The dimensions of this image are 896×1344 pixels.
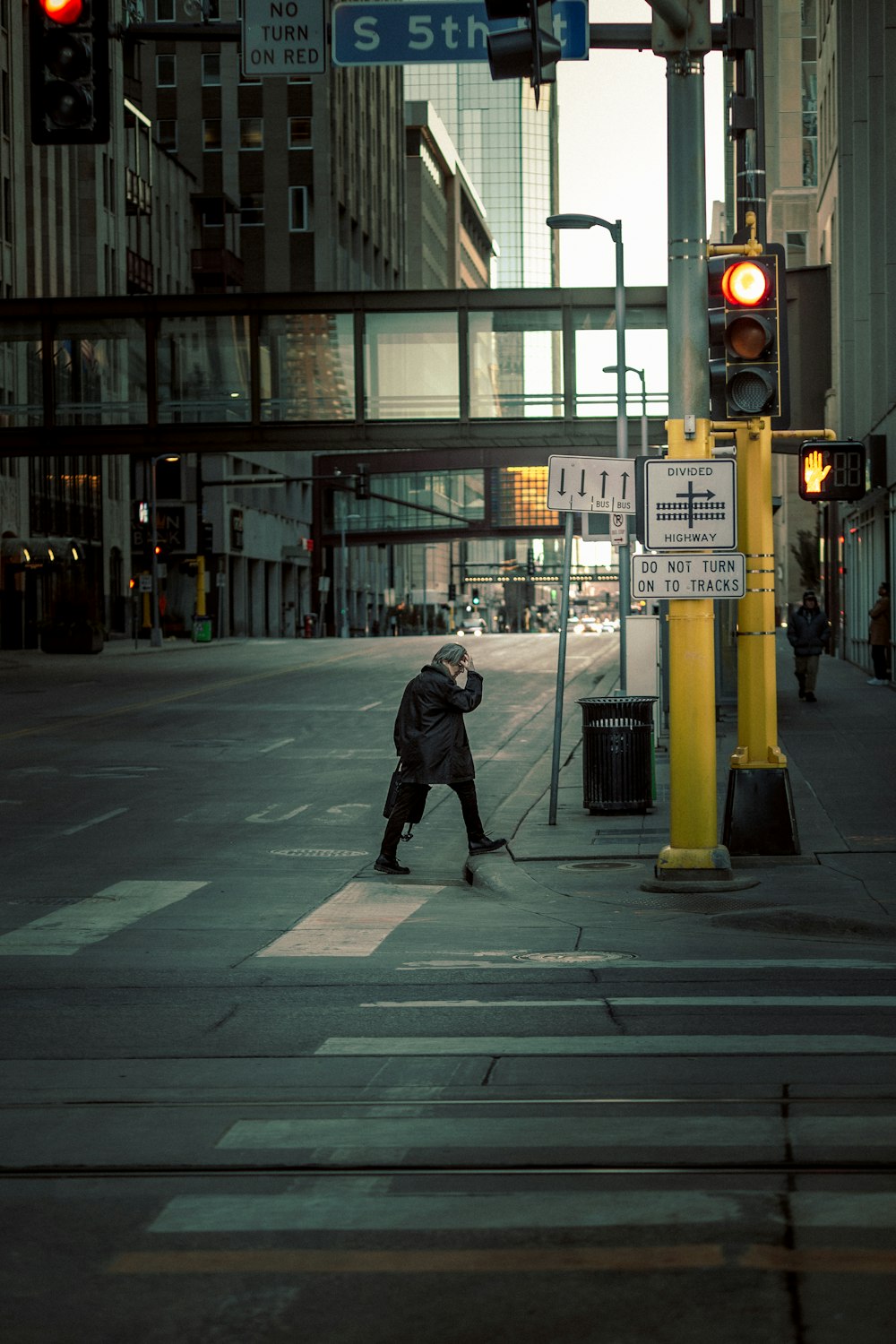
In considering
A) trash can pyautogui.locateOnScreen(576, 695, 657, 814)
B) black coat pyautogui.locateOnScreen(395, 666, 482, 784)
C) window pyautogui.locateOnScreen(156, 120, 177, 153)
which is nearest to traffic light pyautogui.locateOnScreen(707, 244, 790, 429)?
black coat pyautogui.locateOnScreen(395, 666, 482, 784)

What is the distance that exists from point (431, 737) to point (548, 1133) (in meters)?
8.03

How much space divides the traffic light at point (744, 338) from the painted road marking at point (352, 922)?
13.0 ft

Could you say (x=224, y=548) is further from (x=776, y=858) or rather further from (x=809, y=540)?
(x=776, y=858)

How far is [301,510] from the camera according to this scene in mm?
123438

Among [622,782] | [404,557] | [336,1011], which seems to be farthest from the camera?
[404,557]

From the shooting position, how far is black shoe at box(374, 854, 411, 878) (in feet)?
45.0

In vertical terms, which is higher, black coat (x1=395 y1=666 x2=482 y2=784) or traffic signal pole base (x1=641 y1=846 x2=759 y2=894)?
black coat (x1=395 y1=666 x2=482 y2=784)

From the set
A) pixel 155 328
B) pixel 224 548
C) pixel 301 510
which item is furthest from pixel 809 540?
pixel 301 510

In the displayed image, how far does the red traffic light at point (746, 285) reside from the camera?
11797 mm

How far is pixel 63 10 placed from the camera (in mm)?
11500

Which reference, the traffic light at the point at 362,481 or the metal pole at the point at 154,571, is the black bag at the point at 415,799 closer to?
the traffic light at the point at 362,481

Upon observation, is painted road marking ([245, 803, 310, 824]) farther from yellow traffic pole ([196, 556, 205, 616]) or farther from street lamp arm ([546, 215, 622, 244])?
yellow traffic pole ([196, 556, 205, 616])

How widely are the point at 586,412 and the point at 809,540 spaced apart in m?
35.8

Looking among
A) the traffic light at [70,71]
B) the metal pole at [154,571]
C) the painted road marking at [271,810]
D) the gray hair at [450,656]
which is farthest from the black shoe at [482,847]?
the metal pole at [154,571]
